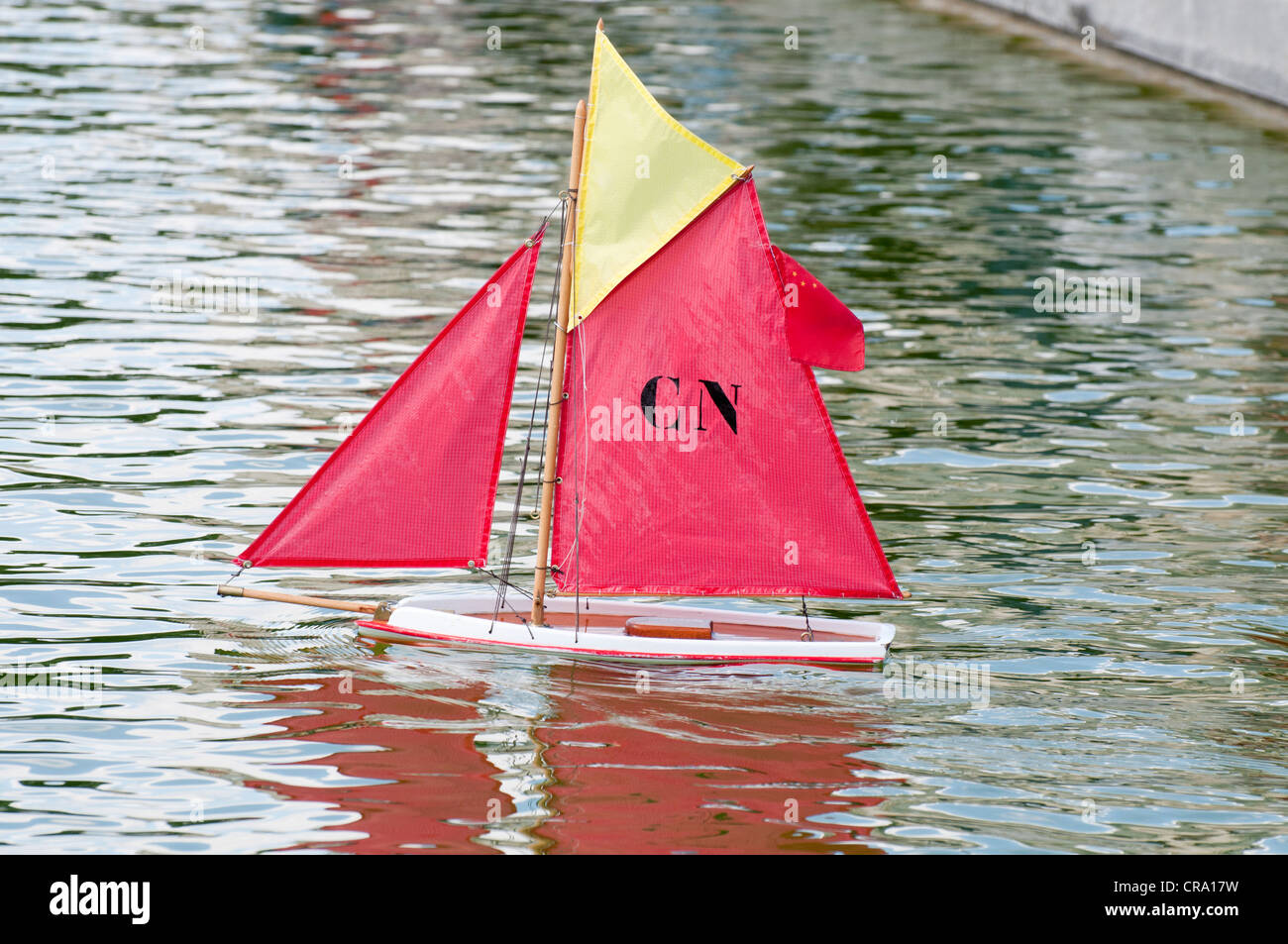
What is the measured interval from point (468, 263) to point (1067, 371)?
852cm

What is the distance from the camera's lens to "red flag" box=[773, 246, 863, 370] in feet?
46.7

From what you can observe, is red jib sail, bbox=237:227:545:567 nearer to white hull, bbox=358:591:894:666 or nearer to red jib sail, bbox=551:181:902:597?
white hull, bbox=358:591:894:666

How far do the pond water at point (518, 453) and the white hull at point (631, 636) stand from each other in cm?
19

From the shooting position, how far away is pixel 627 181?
46.5ft

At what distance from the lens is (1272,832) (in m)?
11.6

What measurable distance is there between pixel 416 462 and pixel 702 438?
88.6 inches

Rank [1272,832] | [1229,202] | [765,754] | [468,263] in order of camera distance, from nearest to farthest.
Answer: [1272,832] → [765,754] → [468,263] → [1229,202]

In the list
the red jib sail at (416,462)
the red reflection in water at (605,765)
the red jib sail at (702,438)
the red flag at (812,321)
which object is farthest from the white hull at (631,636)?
the red flag at (812,321)

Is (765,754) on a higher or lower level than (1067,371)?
lower

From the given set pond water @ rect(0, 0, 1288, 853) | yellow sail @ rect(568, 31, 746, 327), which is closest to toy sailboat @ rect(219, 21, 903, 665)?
yellow sail @ rect(568, 31, 746, 327)

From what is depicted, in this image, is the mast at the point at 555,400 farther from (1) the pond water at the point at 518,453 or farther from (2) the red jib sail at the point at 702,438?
(1) the pond water at the point at 518,453

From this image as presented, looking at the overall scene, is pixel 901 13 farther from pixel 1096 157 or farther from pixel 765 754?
pixel 765 754

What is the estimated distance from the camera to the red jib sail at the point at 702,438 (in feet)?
47.2

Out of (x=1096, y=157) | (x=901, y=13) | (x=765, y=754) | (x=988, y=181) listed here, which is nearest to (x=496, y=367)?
(x=765, y=754)
